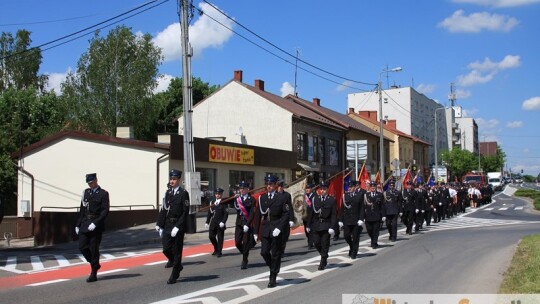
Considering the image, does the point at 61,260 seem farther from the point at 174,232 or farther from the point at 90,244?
the point at 174,232

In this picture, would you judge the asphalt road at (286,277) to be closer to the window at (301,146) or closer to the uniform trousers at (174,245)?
the uniform trousers at (174,245)

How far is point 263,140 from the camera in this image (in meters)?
41.2

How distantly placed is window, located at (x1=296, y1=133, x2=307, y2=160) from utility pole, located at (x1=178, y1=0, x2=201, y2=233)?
19.4 meters

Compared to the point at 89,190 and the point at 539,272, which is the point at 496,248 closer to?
the point at 539,272

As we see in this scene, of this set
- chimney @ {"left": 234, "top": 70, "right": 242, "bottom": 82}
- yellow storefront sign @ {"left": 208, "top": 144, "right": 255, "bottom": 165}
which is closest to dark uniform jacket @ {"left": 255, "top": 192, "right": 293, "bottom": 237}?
yellow storefront sign @ {"left": 208, "top": 144, "right": 255, "bottom": 165}

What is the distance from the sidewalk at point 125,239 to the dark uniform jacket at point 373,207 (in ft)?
24.6

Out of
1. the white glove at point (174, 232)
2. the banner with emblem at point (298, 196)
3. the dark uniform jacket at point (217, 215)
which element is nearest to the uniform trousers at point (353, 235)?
the dark uniform jacket at point (217, 215)

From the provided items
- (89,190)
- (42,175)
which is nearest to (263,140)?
(42,175)

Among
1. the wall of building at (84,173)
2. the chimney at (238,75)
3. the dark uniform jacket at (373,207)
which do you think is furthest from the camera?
the chimney at (238,75)

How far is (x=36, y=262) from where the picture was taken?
48.5ft

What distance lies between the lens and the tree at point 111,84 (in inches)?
1757

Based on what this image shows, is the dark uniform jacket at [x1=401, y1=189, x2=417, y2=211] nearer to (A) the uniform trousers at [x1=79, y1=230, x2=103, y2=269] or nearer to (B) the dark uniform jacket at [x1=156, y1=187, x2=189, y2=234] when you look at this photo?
(B) the dark uniform jacket at [x1=156, y1=187, x2=189, y2=234]

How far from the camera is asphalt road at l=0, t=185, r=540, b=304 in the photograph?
9.37 m

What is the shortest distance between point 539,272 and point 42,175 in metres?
25.0
